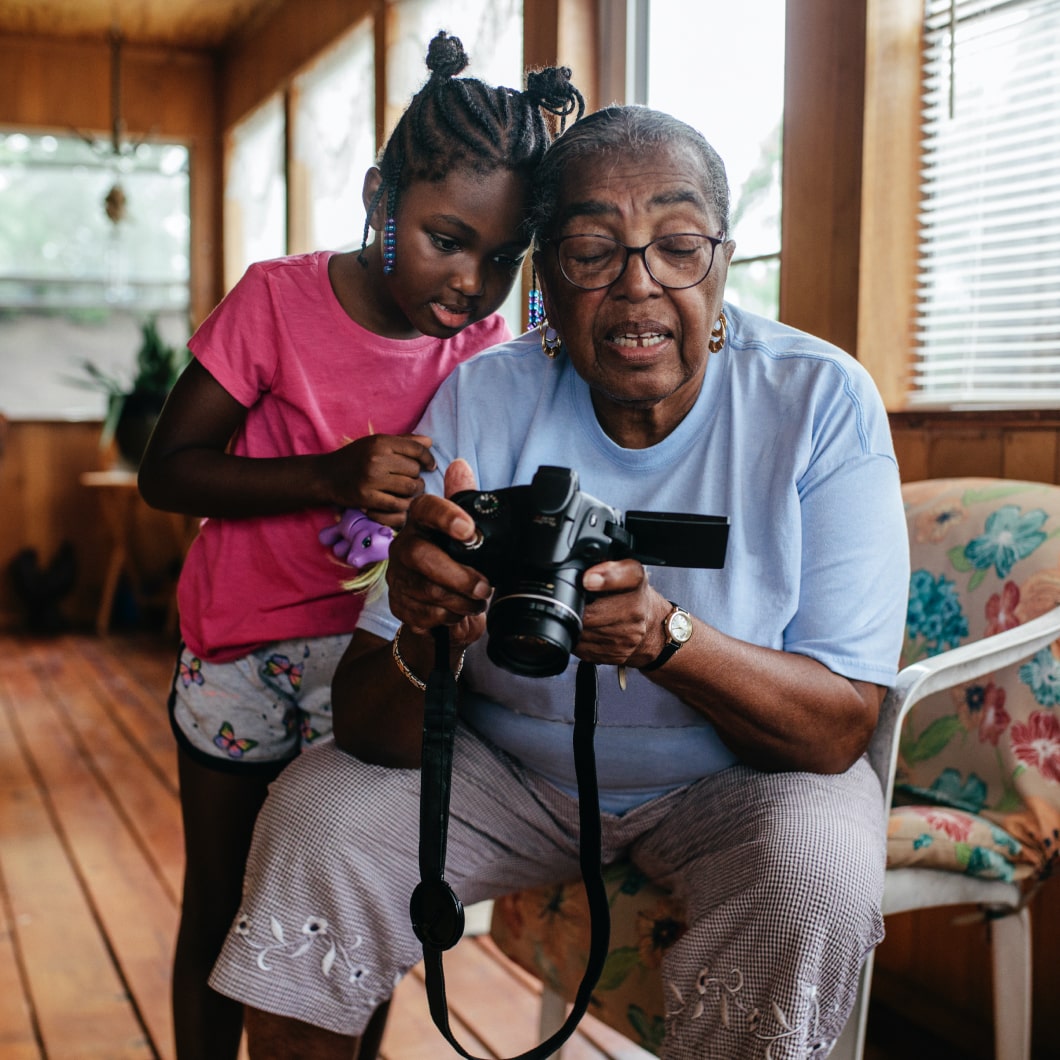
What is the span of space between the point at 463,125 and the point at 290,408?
375 mm

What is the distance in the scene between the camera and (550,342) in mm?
1351

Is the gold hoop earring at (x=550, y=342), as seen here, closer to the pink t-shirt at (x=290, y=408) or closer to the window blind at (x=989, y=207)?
the pink t-shirt at (x=290, y=408)

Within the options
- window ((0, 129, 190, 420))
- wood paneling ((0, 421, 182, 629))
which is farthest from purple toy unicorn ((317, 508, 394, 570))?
window ((0, 129, 190, 420))

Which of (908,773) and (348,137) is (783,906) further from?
(348,137)

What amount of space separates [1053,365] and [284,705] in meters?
1.22

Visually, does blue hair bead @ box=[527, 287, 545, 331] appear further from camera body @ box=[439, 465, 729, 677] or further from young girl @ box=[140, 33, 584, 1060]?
camera body @ box=[439, 465, 729, 677]

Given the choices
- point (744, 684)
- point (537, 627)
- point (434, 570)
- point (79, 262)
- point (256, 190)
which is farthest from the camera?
point (79, 262)

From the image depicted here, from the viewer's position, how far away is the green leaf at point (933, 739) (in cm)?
157

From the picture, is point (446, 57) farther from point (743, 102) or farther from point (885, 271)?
point (743, 102)

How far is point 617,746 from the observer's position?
1.22 m

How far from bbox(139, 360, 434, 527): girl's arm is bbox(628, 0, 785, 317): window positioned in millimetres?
1182

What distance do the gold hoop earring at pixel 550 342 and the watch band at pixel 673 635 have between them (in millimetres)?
428

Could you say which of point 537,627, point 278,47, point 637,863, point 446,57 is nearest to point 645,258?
point 446,57

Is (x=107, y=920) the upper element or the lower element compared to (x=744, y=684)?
lower
